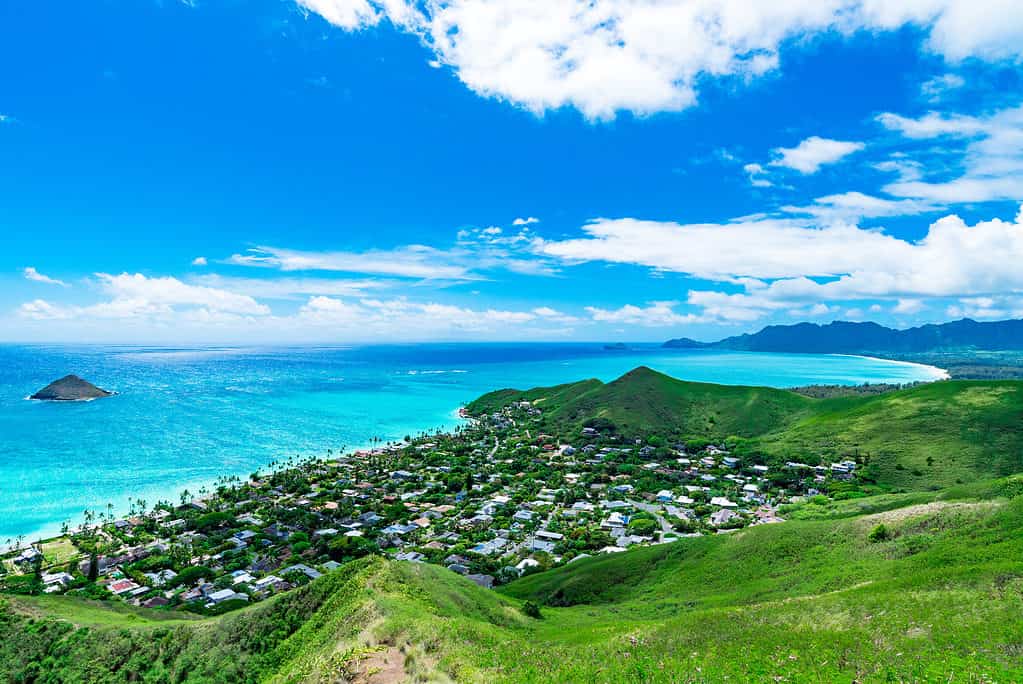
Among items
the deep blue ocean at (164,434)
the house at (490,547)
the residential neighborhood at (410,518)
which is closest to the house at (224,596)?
the residential neighborhood at (410,518)

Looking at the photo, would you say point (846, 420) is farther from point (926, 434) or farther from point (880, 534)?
point (880, 534)

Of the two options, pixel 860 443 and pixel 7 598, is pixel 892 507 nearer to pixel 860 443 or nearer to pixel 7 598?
pixel 860 443

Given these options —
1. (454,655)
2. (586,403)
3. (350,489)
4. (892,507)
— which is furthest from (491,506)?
(586,403)

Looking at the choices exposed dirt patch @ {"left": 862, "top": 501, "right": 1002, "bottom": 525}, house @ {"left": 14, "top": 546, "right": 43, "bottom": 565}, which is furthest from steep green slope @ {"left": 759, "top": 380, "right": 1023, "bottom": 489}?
house @ {"left": 14, "top": 546, "right": 43, "bottom": 565}

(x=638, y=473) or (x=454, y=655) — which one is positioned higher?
(x=454, y=655)

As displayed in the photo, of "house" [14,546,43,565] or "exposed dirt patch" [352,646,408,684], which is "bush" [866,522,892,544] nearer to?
"exposed dirt patch" [352,646,408,684]

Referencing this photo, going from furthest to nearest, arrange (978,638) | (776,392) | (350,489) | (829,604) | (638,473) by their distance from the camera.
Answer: (776,392) → (638,473) → (350,489) → (829,604) → (978,638)

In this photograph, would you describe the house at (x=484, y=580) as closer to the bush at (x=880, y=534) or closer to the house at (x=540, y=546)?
the house at (x=540, y=546)
